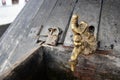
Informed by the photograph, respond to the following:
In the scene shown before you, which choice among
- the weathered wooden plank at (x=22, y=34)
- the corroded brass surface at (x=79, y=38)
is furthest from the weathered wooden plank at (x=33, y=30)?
the corroded brass surface at (x=79, y=38)

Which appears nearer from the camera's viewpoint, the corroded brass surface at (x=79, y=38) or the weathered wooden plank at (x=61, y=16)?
the corroded brass surface at (x=79, y=38)

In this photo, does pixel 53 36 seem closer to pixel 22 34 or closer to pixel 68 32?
pixel 68 32

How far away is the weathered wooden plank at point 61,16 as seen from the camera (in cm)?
195

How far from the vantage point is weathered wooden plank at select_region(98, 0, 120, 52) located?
1700 mm

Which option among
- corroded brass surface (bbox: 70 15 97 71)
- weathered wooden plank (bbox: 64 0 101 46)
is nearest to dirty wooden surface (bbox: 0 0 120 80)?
weathered wooden plank (bbox: 64 0 101 46)

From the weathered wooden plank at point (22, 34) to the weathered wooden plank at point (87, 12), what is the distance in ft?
1.03

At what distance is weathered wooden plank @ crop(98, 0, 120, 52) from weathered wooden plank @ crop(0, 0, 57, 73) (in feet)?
1.92

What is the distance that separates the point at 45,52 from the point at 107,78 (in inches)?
22.2

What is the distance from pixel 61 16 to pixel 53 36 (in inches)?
11.2

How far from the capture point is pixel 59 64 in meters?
1.86

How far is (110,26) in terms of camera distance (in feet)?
5.97

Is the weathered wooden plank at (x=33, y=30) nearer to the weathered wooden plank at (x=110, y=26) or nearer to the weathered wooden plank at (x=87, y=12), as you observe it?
the weathered wooden plank at (x=87, y=12)

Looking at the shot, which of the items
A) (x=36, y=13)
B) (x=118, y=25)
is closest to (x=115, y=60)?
(x=118, y=25)

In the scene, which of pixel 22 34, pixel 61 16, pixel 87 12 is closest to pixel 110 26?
pixel 87 12
